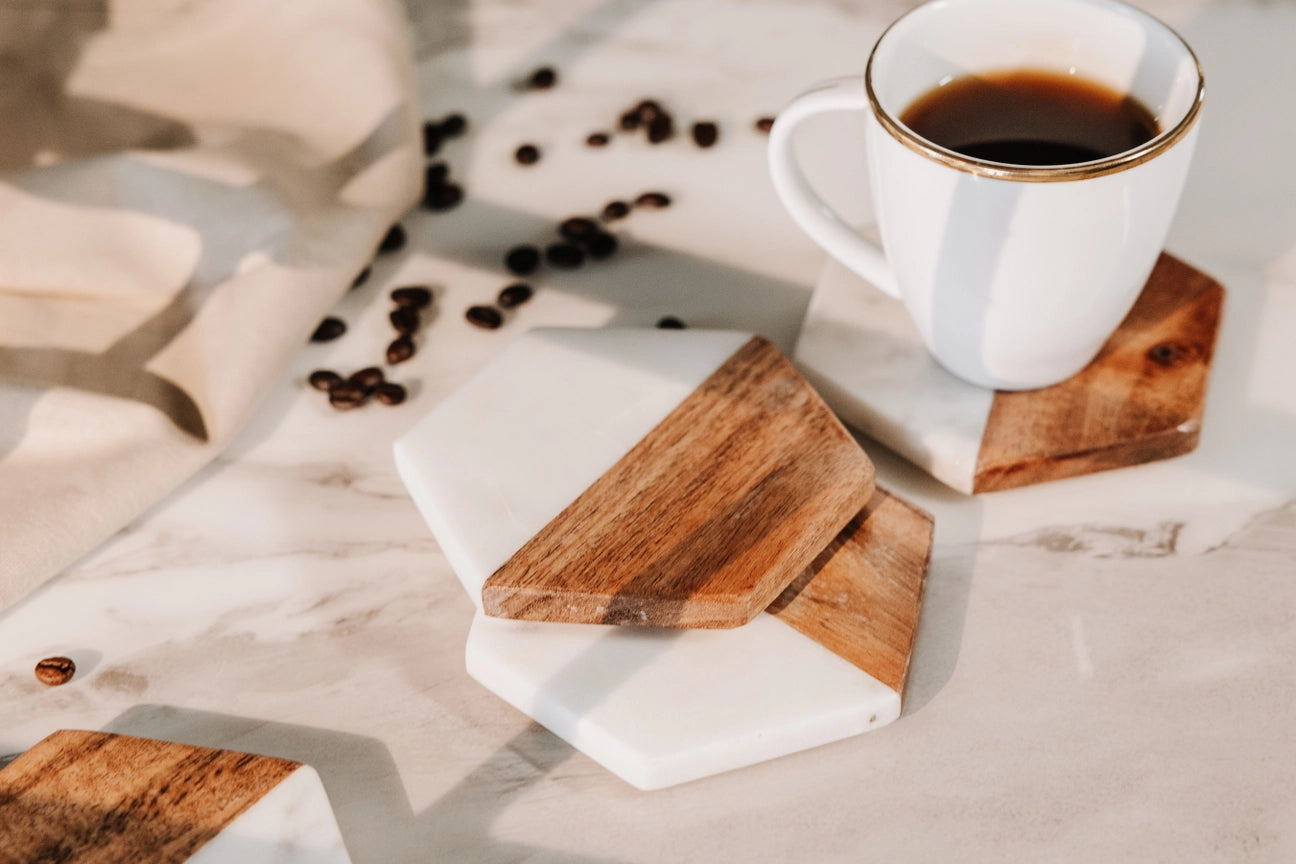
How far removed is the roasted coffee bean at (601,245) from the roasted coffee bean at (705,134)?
13 centimetres

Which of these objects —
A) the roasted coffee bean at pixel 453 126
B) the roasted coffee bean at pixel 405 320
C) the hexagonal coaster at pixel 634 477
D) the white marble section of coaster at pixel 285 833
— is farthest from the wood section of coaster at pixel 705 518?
the roasted coffee bean at pixel 453 126

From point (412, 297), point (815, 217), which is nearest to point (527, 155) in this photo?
point (412, 297)

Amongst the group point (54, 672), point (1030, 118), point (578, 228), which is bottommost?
point (54, 672)

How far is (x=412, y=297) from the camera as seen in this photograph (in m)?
0.79

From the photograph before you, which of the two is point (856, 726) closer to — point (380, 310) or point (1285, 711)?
point (1285, 711)

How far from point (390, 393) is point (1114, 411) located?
446 mm

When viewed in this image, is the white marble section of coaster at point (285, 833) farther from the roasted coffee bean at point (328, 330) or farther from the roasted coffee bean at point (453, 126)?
the roasted coffee bean at point (453, 126)

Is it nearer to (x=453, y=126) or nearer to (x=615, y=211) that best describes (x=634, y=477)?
(x=615, y=211)

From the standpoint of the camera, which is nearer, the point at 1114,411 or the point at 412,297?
the point at 1114,411

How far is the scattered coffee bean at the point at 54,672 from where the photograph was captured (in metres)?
0.62

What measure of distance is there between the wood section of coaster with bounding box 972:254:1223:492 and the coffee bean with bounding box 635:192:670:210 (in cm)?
31

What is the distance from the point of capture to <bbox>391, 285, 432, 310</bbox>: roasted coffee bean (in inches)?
31.2

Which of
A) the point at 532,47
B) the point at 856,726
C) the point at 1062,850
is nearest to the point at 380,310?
the point at 532,47

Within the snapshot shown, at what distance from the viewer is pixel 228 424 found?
0.72 m
